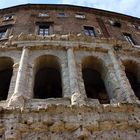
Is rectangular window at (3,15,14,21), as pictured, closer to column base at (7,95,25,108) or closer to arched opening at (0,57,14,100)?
arched opening at (0,57,14,100)

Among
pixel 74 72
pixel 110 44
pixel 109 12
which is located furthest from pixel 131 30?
pixel 74 72

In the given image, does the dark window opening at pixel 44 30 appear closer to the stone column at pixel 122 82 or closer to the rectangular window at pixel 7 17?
the rectangular window at pixel 7 17

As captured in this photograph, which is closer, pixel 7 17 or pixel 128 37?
pixel 128 37

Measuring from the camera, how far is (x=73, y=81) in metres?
9.51

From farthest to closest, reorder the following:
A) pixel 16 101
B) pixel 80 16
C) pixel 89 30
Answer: pixel 80 16
pixel 89 30
pixel 16 101

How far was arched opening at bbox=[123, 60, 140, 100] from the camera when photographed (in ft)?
39.2

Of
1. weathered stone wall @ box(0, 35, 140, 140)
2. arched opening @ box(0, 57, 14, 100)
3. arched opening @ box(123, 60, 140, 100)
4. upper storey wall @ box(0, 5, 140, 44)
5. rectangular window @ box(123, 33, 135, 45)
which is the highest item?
upper storey wall @ box(0, 5, 140, 44)

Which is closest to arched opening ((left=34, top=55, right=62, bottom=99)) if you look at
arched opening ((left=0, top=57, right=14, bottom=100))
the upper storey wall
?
arched opening ((left=0, top=57, right=14, bottom=100))

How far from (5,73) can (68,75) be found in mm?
3881

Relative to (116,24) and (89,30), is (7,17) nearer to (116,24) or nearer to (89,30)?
(89,30)

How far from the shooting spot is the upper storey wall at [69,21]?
50.7 feet

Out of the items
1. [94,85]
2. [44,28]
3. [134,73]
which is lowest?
[134,73]

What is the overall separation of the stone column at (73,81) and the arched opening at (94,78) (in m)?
0.86

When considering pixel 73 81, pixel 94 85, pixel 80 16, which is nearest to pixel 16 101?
pixel 73 81
